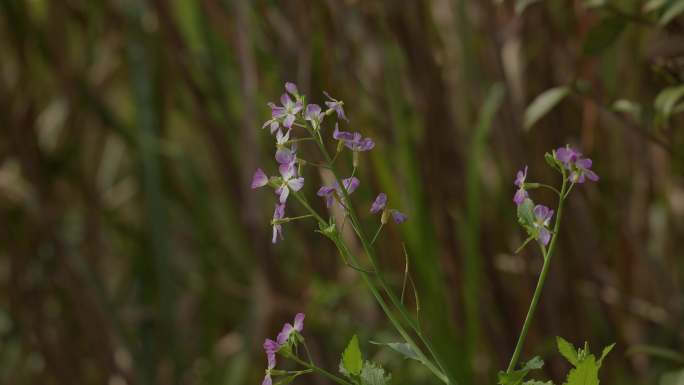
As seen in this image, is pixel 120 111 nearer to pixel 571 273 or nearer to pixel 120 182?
pixel 120 182

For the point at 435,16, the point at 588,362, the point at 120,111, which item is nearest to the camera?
the point at 588,362

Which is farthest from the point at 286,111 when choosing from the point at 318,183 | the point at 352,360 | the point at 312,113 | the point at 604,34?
the point at 318,183

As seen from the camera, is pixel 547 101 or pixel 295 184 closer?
pixel 295 184

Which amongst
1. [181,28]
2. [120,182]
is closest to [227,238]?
[120,182]

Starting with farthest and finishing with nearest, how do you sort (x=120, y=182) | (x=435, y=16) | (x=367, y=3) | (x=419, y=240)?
1. (x=120, y=182)
2. (x=435, y=16)
3. (x=367, y=3)
4. (x=419, y=240)

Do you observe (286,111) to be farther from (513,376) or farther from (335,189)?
(513,376)

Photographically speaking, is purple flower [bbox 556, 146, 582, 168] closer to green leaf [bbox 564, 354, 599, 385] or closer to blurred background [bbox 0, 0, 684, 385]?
green leaf [bbox 564, 354, 599, 385]

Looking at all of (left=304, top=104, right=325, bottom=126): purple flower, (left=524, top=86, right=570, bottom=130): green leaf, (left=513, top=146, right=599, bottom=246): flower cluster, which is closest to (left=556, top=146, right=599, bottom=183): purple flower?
(left=513, top=146, right=599, bottom=246): flower cluster

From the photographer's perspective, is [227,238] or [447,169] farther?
[227,238]

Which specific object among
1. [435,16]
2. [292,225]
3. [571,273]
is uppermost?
[435,16]
